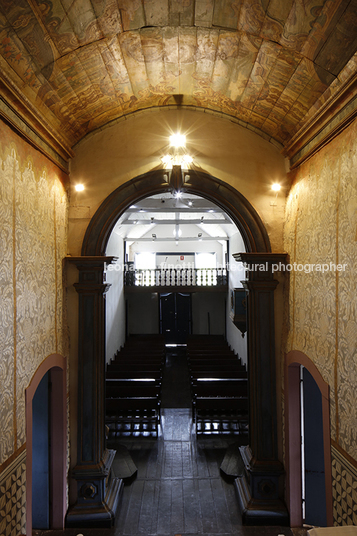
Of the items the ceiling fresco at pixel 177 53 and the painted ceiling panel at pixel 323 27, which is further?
the ceiling fresco at pixel 177 53

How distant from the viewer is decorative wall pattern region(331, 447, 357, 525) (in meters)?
2.69

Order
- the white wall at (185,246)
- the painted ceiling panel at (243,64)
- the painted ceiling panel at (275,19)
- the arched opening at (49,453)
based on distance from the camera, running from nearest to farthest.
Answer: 1. the painted ceiling panel at (275,19)
2. the painted ceiling panel at (243,64)
3. the arched opening at (49,453)
4. the white wall at (185,246)

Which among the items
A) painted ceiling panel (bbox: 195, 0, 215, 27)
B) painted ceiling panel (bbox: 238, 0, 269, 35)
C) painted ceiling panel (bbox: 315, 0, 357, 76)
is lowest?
painted ceiling panel (bbox: 315, 0, 357, 76)

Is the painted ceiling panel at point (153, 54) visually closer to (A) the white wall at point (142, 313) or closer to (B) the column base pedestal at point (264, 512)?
(B) the column base pedestal at point (264, 512)

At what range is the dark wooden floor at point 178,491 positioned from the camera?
431 cm

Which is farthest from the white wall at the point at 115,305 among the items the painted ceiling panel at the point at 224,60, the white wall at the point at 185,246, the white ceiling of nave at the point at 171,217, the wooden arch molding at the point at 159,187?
the painted ceiling panel at the point at 224,60

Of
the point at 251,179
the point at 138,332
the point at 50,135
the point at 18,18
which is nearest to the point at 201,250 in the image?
the point at 138,332

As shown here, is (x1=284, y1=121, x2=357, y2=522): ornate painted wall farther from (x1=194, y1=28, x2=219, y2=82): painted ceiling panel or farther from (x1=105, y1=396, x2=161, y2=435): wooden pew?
(x1=105, y1=396, x2=161, y2=435): wooden pew

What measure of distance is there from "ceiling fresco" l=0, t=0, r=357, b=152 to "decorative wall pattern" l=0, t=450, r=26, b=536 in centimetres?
316

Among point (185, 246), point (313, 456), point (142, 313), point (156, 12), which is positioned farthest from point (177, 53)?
point (185, 246)

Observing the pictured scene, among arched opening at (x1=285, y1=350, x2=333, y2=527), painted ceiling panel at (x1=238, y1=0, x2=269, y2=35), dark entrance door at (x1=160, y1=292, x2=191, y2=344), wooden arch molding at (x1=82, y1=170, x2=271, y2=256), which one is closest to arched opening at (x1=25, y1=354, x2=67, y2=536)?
wooden arch molding at (x1=82, y1=170, x2=271, y2=256)

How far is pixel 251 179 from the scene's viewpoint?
473 cm

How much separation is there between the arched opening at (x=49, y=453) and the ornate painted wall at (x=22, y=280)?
0.54 m

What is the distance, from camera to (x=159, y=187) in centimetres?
477
